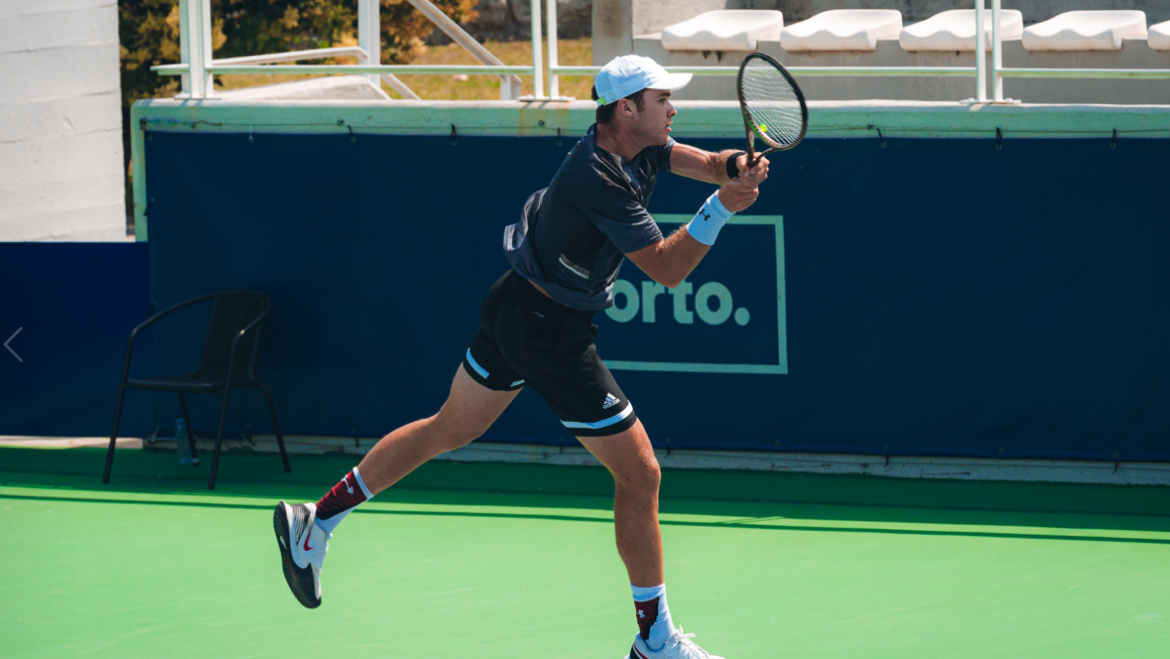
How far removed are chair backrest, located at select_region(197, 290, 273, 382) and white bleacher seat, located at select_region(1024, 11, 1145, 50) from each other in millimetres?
5441

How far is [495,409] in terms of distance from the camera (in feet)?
15.5

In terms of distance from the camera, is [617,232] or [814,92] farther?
[814,92]

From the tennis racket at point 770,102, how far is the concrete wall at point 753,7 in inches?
208

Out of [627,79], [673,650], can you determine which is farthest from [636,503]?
[627,79]

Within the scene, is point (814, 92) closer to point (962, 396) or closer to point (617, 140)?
point (962, 396)

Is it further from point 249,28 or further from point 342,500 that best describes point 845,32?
point 249,28

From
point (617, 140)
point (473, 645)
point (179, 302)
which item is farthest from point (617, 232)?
point (179, 302)

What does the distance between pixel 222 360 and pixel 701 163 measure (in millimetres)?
3884

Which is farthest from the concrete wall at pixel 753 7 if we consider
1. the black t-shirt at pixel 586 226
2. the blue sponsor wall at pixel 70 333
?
the black t-shirt at pixel 586 226

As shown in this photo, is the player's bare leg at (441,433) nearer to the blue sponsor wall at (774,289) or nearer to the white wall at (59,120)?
the blue sponsor wall at (774,289)

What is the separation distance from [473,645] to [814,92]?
20.0 ft

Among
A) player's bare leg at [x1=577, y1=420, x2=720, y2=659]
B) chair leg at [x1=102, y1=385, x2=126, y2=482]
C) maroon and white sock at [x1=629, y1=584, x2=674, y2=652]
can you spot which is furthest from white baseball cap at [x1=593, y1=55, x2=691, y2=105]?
chair leg at [x1=102, y1=385, x2=126, y2=482]

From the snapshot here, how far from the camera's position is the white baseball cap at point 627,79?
4332mm

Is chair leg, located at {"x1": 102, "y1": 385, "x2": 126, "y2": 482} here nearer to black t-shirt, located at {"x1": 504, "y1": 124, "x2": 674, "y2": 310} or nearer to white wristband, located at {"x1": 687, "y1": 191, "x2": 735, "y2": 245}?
black t-shirt, located at {"x1": 504, "y1": 124, "x2": 674, "y2": 310}
